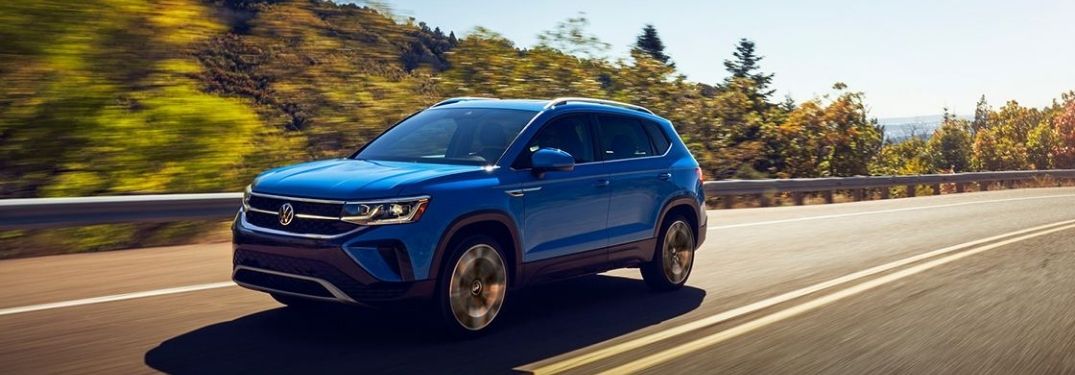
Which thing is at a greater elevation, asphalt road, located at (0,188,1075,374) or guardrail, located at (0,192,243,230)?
guardrail, located at (0,192,243,230)

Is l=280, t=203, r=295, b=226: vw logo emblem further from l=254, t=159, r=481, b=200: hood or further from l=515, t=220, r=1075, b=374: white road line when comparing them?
l=515, t=220, r=1075, b=374: white road line

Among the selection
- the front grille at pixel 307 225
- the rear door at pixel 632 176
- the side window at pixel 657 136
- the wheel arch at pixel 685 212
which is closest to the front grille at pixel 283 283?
the front grille at pixel 307 225

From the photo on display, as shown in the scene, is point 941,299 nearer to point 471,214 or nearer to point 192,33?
point 471,214

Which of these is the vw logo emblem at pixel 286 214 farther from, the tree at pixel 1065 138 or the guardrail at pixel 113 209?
the tree at pixel 1065 138

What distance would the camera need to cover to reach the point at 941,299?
9.26 m

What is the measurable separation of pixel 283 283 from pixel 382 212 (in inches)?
28.5

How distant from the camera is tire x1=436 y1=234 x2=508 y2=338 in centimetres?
647

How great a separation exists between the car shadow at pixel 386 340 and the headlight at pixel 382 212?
2.53 feet

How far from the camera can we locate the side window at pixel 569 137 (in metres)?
7.61

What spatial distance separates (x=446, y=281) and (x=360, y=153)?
1.79 meters

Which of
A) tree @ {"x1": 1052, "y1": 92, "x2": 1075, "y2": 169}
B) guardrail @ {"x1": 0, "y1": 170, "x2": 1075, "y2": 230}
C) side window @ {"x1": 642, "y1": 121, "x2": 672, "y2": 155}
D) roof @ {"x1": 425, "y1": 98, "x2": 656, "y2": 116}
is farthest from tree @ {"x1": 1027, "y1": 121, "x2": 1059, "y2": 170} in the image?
roof @ {"x1": 425, "y1": 98, "x2": 656, "y2": 116}

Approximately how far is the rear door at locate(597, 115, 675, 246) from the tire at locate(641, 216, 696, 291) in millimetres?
295

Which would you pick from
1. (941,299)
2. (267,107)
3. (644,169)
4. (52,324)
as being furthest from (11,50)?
(941,299)

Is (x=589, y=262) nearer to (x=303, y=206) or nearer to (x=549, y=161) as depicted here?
(x=549, y=161)
